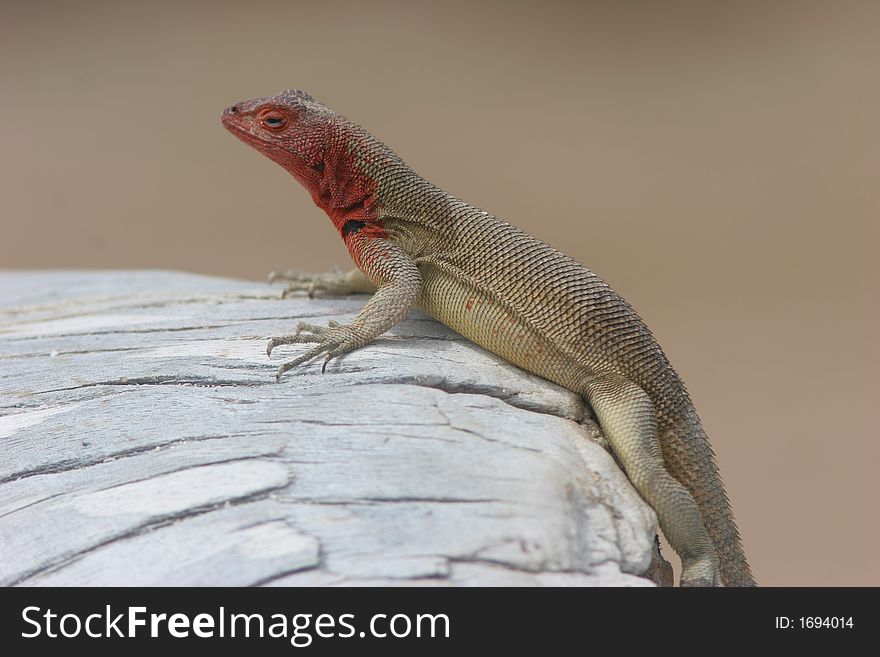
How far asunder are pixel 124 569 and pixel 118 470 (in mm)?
517

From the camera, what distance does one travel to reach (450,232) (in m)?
Result: 3.50

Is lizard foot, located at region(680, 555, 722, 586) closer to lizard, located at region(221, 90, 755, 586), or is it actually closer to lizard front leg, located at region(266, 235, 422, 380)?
lizard, located at region(221, 90, 755, 586)

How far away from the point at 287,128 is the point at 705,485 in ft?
8.28

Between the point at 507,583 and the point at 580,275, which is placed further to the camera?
the point at 580,275

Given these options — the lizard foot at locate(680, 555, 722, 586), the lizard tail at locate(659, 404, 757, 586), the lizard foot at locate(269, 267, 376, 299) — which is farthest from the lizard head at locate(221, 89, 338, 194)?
the lizard foot at locate(680, 555, 722, 586)

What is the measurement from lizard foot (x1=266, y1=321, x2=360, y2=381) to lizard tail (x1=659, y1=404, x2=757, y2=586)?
4.61 ft

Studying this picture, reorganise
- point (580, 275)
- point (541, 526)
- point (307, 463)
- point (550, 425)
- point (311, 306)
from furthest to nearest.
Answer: point (311, 306)
point (580, 275)
point (550, 425)
point (307, 463)
point (541, 526)

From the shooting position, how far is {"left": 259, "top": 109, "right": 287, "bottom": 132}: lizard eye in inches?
137

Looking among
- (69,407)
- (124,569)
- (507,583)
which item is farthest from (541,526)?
(69,407)

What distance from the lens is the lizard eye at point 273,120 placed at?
11.4ft

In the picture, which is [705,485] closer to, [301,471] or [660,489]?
[660,489]

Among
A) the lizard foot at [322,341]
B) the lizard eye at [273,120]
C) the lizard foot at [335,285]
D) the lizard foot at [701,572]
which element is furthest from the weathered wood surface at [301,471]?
the lizard eye at [273,120]

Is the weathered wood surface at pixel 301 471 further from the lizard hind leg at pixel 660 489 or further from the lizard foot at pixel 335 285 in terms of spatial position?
the lizard foot at pixel 335 285
